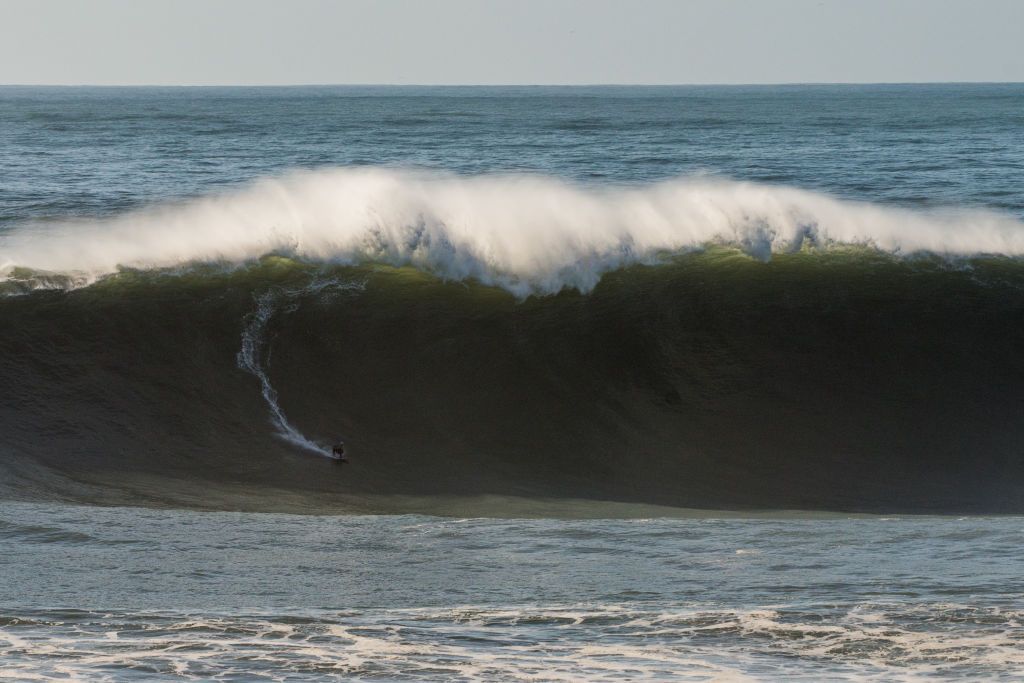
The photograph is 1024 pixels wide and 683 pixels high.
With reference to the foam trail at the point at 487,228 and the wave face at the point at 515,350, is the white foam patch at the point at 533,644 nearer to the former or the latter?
the wave face at the point at 515,350

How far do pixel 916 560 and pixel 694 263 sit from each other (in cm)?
705

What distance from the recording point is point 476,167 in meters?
31.1

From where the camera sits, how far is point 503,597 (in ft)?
21.0

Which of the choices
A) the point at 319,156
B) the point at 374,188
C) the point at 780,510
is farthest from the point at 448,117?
the point at 780,510

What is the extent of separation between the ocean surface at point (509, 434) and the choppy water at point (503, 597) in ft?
0.08

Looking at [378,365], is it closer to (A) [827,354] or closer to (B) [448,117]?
(A) [827,354]

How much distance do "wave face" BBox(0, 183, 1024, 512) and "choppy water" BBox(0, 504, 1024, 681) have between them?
122cm

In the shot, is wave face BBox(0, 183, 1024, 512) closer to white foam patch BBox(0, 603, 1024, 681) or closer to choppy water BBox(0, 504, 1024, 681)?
choppy water BBox(0, 504, 1024, 681)

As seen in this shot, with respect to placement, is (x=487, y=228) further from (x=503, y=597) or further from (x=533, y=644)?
(x=533, y=644)

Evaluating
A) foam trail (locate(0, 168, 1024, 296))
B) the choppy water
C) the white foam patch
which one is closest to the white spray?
foam trail (locate(0, 168, 1024, 296))

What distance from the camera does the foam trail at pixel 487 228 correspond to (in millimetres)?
13141

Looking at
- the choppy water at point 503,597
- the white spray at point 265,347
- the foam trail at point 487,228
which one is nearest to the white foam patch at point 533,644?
the choppy water at point 503,597

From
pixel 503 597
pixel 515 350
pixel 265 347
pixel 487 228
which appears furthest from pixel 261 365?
pixel 503 597

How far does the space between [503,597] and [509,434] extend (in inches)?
145
